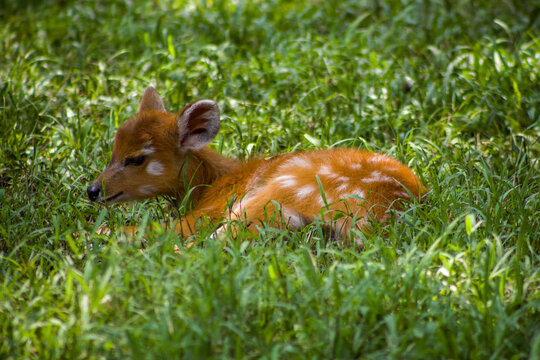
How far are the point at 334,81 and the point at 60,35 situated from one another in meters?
3.20

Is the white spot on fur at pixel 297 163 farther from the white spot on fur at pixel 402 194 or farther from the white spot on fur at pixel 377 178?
the white spot on fur at pixel 402 194

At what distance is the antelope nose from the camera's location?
4391mm

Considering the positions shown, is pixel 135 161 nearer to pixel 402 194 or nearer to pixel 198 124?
pixel 198 124

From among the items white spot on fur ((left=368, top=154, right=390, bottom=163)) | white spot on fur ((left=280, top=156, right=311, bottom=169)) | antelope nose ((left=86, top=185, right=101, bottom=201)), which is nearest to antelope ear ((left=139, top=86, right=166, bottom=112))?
antelope nose ((left=86, top=185, right=101, bottom=201))

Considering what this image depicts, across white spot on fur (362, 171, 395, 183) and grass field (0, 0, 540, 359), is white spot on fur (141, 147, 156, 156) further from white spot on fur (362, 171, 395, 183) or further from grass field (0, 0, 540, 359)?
white spot on fur (362, 171, 395, 183)

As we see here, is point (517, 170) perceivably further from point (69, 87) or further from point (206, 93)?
point (69, 87)

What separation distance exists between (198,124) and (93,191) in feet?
2.70

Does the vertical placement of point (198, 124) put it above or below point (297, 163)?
above

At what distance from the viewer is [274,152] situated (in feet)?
17.0

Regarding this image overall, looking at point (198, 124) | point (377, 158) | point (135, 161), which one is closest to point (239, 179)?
point (198, 124)

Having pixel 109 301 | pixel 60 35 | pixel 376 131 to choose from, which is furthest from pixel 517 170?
pixel 60 35

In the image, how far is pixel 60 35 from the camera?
7375mm

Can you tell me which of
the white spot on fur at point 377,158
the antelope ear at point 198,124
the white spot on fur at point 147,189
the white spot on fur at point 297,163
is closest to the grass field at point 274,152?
the white spot on fur at point 147,189

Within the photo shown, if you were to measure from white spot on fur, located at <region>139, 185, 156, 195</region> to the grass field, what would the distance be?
11cm
